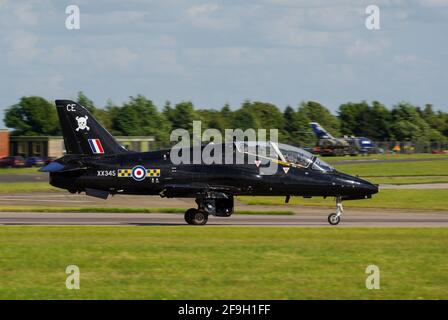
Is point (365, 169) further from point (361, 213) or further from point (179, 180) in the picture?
point (179, 180)

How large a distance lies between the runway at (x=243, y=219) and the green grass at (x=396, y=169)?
38.9 m

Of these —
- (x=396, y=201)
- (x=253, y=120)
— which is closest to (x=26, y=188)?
(x=396, y=201)

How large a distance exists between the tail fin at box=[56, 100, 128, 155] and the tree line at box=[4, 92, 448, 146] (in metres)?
99.5

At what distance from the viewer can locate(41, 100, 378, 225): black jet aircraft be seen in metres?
32.3

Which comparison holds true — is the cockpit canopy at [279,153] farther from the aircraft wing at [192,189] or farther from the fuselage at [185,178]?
the aircraft wing at [192,189]

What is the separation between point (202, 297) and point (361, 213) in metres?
23.9

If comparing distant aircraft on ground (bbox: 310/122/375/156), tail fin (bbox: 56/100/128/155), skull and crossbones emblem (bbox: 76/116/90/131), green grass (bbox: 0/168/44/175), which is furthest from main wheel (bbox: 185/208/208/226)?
distant aircraft on ground (bbox: 310/122/375/156)

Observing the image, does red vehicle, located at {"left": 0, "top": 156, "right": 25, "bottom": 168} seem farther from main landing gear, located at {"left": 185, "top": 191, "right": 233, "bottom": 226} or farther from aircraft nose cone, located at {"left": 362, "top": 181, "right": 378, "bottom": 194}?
aircraft nose cone, located at {"left": 362, "top": 181, "right": 378, "bottom": 194}

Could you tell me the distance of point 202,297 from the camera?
55.9 feet

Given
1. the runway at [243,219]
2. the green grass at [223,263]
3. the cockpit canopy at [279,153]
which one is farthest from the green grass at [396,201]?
the green grass at [223,263]

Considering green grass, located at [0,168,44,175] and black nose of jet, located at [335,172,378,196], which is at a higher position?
black nose of jet, located at [335,172,378,196]

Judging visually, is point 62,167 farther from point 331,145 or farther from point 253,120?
point 253,120
